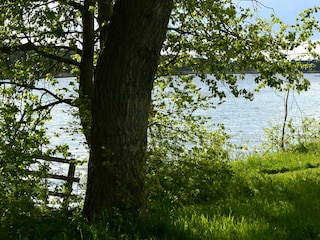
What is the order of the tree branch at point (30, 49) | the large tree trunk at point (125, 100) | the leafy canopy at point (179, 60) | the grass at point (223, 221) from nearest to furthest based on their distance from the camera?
the grass at point (223, 221), the large tree trunk at point (125, 100), the leafy canopy at point (179, 60), the tree branch at point (30, 49)

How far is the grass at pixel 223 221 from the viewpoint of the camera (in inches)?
176

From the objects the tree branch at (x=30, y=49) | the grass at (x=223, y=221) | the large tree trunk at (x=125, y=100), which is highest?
the tree branch at (x=30, y=49)

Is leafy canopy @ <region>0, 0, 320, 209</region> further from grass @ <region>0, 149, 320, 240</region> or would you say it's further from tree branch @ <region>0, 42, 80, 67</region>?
grass @ <region>0, 149, 320, 240</region>

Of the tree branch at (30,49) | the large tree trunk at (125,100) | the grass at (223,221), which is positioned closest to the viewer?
the grass at (223,221)

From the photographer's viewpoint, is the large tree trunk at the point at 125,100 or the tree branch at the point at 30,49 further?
the tree branch at the point at 30,49

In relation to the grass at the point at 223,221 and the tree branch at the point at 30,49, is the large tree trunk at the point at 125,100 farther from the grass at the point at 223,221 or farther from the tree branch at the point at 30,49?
the tree branch at the point at 30,49

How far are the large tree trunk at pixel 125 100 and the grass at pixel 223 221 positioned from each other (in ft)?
1.11

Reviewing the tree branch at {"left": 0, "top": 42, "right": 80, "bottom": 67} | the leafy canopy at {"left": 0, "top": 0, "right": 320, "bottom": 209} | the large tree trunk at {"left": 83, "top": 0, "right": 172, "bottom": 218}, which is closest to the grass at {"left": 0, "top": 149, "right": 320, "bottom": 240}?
the large tree trunk at {"left": 83, "top": 0, "right": 172, "bottom": 218}

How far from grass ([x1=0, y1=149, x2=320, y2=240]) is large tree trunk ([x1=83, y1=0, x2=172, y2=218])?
0.34 meters

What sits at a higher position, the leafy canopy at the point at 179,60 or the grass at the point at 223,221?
the leafy canopy at the point at 179,60

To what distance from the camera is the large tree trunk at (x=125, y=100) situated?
16.1ft

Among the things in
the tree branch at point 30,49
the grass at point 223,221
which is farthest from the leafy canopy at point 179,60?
the grass at point 223,221

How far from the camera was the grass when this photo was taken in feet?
14.7

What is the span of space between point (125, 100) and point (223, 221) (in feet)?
4.85
